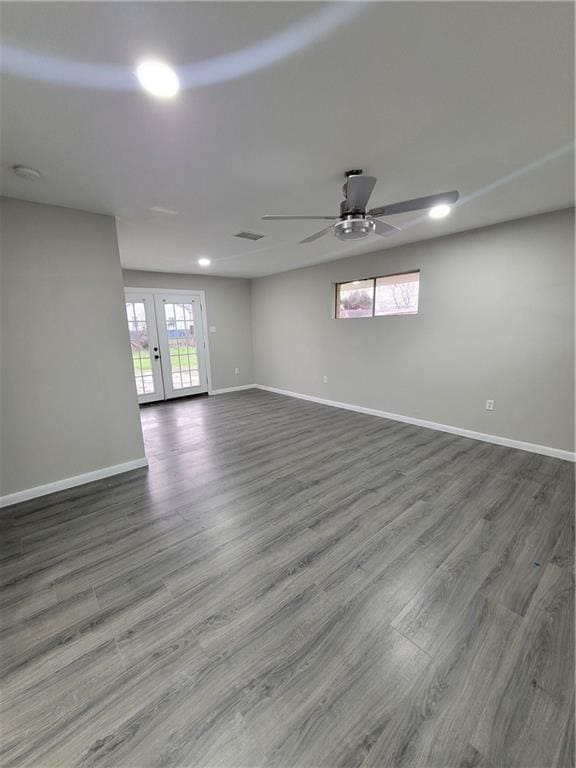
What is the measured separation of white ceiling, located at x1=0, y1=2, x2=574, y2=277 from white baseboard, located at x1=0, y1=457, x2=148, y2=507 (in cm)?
246

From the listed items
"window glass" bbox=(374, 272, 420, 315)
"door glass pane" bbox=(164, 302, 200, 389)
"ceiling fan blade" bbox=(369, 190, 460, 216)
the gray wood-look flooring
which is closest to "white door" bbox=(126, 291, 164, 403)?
"door glass pane" bbox=(164, 302, 200, 389)

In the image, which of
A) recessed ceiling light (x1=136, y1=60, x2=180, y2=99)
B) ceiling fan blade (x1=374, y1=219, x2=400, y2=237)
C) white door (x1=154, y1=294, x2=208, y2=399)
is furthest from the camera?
white door (x1=154, y1=294, x2=208, y2=399)

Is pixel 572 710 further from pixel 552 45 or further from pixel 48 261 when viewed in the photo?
pixel 48 261

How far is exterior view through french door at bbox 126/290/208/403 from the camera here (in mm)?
5578

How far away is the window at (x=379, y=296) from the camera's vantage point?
13.9 ft

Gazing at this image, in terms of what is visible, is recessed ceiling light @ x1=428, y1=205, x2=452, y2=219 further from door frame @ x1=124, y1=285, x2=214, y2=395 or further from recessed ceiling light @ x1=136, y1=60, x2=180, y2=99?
door frame @ x1=124, y1=285, x2=214, y2=395

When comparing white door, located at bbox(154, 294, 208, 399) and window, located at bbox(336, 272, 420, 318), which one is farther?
white door, located at bbox(154, 294, 208, 399)

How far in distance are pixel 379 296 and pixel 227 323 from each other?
3.42m

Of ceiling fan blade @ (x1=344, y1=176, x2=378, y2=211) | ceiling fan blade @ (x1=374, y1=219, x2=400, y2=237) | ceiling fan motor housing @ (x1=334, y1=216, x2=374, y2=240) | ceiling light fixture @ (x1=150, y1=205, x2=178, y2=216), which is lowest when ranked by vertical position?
ceiling fan motor housing @ (x1=334, y1=216, x2=374, y2=240)

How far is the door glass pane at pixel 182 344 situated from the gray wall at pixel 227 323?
0.36m

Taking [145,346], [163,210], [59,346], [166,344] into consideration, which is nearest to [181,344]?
[166,344]

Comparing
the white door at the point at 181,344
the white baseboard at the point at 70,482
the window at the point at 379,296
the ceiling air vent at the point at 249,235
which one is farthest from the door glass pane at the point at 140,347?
the window at the point at 379,296

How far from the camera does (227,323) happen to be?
662cm

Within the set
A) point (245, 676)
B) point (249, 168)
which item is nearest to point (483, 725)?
point (245, 676)
